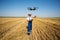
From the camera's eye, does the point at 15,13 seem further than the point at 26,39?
Yes

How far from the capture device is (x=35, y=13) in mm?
5086

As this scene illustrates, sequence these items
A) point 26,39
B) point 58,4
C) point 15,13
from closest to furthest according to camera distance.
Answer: point 26,39
point 58,4
point 15,13

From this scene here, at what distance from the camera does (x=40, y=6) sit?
5.05 m

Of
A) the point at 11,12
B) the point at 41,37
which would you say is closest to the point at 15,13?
the point at 11,12

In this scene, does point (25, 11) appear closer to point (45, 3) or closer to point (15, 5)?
point (15, 5)

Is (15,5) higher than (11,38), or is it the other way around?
(15,5)

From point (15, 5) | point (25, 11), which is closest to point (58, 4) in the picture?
point (25, 11)

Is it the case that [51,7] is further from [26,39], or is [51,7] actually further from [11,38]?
[11,38]

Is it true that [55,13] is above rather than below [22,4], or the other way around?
below

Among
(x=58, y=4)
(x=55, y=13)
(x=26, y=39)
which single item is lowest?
(x=26, y=39)

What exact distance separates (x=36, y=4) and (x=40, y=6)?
0.60 ft

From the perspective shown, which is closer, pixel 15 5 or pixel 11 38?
pixel 11 38

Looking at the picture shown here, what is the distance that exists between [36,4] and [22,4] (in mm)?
517

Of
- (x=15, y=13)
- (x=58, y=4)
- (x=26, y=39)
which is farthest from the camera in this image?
(x=15, y=13)
